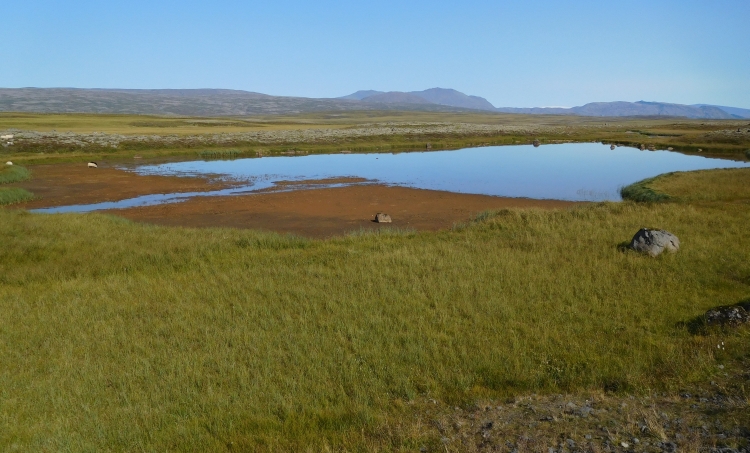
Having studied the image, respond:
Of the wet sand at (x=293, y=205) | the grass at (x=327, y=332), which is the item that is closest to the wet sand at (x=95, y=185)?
the wet sand at (x=293, y=205)

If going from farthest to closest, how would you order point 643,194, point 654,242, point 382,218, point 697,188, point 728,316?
point 643,194 < point 697,188 < point 382,218 < point 654,242 < point 728,316

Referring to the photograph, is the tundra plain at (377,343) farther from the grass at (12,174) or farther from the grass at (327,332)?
the grass at (12,174)

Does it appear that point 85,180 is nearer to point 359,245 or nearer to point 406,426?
point 359,245

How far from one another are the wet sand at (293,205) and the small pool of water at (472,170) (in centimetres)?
243

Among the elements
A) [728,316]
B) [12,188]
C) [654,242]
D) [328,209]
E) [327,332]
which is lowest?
[327,332]

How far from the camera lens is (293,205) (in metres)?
29.4

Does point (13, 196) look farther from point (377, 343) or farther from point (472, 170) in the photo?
point (472, 170)

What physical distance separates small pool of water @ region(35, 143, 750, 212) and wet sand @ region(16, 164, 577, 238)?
243cm

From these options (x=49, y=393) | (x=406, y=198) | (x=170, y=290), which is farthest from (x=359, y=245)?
(x=406, y=198)

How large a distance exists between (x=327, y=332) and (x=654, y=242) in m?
9.95

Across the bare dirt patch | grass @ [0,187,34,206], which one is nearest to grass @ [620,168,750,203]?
the bare dirt patch

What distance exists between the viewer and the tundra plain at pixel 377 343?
648 centimetres

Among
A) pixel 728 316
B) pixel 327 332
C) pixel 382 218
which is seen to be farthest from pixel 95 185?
pixel 728 316

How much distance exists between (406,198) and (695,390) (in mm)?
25274
